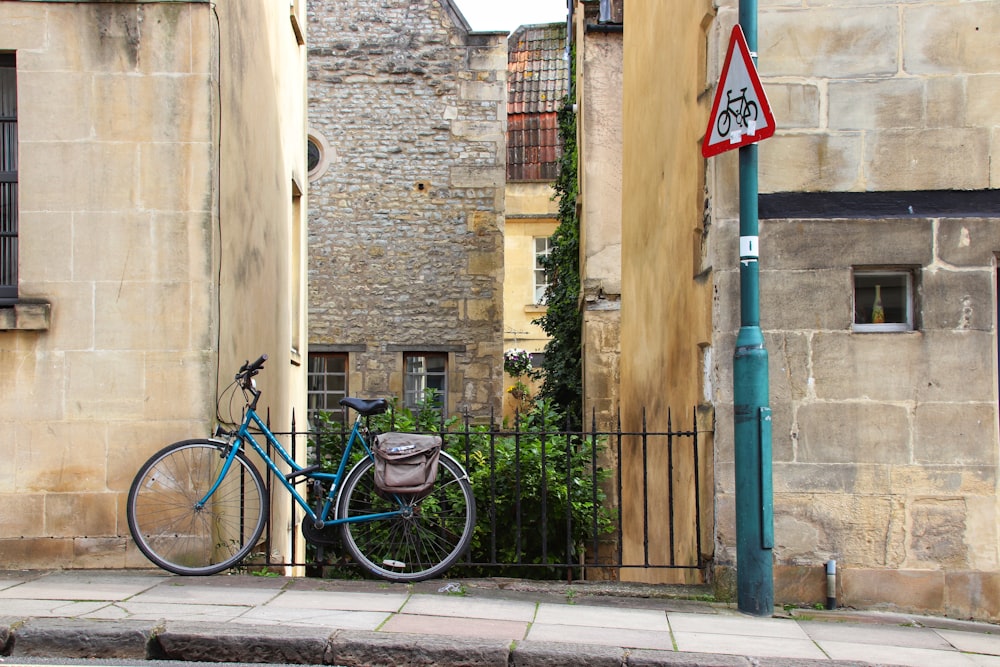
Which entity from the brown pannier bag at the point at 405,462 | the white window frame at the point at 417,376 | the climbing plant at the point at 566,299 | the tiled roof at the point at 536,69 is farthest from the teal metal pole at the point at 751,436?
the tiled roof at the point at 536,69

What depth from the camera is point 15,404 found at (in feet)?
22.6

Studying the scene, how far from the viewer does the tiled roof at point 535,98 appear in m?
25.8

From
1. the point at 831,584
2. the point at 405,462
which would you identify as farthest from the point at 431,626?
the point at 831,584

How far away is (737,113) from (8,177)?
4.52 m

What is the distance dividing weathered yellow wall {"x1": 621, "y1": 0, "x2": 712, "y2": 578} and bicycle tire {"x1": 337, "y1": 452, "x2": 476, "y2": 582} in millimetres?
1509

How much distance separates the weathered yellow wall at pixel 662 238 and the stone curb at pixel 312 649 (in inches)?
81.4

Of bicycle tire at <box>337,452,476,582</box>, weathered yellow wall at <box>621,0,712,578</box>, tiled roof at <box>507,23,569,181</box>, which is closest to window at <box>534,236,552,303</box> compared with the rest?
tiled roof at <box>507,23,569,181</box>

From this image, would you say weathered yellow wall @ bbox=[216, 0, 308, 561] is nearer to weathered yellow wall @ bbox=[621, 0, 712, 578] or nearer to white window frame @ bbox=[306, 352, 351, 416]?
weathered yellow wall @ bbox=[621, 0, 712, 578]

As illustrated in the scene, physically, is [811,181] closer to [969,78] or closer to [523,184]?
[969,78]

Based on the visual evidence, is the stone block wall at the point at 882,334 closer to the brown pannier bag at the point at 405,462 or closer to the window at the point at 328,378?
the brown pannier bag at the point at 405,462

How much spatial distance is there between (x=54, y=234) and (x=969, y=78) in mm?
5550

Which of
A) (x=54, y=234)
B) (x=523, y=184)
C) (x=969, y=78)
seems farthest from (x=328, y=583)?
(x=523, y=184)

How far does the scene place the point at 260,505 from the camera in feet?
21.9

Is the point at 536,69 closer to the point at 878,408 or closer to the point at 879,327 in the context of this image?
the point at 879,327
